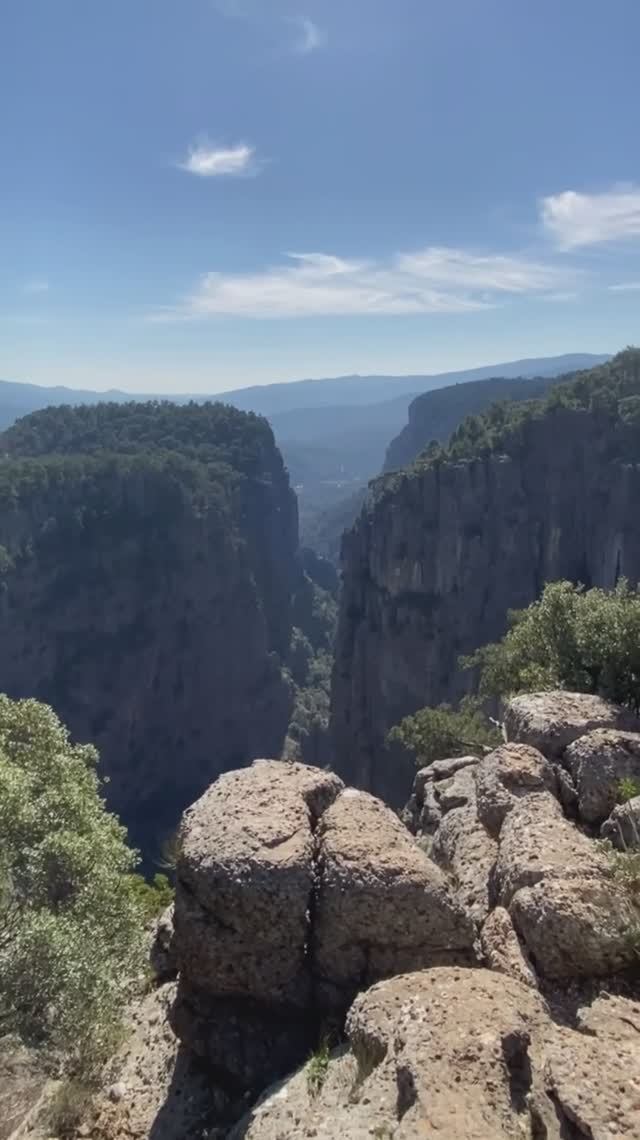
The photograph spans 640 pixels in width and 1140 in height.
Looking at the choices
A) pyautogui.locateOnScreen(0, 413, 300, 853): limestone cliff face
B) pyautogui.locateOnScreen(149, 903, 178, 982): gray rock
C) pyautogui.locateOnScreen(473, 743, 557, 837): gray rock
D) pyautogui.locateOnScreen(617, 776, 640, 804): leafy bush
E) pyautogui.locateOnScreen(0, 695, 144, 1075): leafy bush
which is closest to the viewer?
pyautogui.locateOnScreen(0, 695, 144, 1075): leafy bush

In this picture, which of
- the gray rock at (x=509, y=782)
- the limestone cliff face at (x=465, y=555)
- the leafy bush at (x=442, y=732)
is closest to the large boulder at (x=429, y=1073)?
the gray rock at (x=509, y=782)

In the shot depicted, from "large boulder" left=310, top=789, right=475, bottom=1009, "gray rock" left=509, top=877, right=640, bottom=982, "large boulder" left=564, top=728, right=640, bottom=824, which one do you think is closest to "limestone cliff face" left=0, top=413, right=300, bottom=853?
"large boulder" left=564, top=728, right=640, bottom=824

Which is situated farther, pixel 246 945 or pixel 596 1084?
pixel 246 945

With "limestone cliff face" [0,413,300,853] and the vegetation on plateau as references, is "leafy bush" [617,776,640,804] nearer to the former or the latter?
the vegetation on plateau

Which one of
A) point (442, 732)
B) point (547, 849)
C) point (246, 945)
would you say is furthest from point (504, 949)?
point (442, 732)

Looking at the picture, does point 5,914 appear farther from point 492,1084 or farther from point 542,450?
point 542,450

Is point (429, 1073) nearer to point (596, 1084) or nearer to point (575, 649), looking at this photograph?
point (596, 1084)
